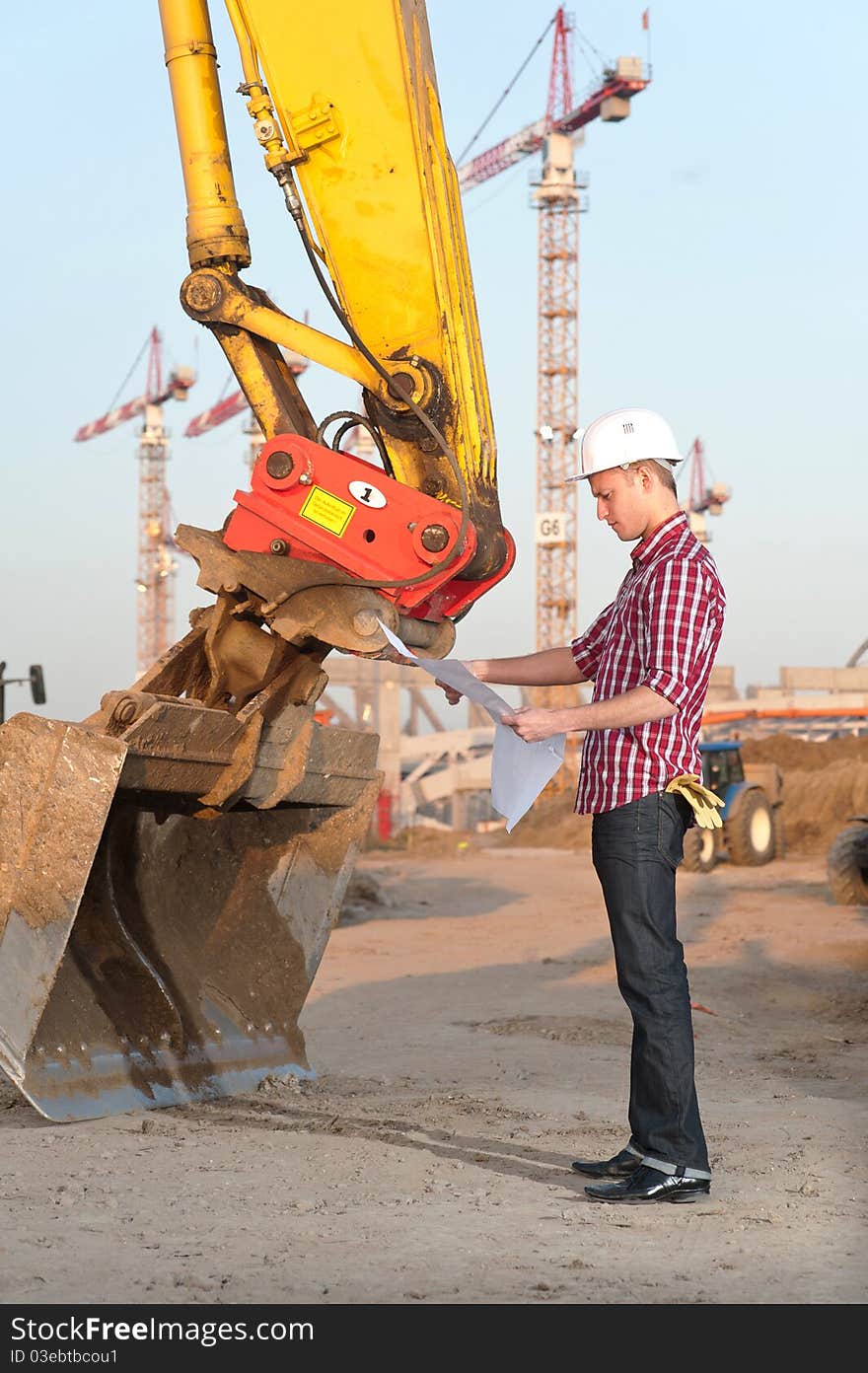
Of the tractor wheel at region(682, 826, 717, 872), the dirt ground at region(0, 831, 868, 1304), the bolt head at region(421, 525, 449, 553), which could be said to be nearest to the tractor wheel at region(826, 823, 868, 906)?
the tractor wheel at region(682, 826, 717, 872)

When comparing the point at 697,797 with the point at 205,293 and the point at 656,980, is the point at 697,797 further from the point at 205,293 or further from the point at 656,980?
the point at 205,293

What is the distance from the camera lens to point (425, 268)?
4.89 meters

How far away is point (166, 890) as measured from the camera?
5.48 m

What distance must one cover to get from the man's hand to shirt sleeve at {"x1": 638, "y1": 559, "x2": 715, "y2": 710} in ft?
0.79

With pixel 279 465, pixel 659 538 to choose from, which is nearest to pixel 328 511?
pixel 279 465

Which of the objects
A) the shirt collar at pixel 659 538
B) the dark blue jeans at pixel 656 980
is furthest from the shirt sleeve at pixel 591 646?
the dark blue jeans at pixel 656 980

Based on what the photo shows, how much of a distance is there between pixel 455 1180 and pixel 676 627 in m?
1.46

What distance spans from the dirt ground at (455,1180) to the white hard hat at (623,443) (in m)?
1.77

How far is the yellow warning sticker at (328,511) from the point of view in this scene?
462 cm

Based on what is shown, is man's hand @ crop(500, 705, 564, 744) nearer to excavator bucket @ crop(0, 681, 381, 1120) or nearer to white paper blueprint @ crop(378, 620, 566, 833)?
white paper blueprint @ crop(378, 620, 566, 833)

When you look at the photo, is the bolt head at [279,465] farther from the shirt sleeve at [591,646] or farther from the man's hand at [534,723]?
the man's hand at [534,723]

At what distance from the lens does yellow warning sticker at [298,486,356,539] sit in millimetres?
4617
